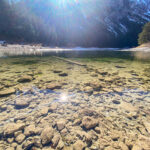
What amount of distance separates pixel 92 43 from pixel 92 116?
125 metres

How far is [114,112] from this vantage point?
12.7 ft

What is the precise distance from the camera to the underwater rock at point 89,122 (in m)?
3.13

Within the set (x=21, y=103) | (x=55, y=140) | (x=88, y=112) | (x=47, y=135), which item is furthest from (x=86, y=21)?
(x=55, y=140)

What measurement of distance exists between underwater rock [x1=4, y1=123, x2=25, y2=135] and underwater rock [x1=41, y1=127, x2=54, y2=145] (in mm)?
785

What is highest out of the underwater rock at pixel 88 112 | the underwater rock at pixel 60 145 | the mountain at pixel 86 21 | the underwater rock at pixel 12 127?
the mountain at pixel 86 21

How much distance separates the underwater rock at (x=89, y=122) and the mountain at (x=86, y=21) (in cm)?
10222

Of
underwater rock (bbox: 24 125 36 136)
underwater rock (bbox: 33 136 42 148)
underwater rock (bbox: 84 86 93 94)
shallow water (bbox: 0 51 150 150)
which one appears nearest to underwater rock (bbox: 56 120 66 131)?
shallow water (bbox: 0 51 150 150)

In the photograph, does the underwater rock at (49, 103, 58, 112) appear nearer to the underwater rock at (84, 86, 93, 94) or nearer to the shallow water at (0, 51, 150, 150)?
the shallow water at (0, 51, 150, 150)

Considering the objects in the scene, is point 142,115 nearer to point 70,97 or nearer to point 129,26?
point 70,97

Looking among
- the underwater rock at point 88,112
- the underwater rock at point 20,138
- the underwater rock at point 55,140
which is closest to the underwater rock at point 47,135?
the underwater rock at point 55,140

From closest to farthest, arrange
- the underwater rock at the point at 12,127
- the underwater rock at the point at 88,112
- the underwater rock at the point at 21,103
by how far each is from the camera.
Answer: the underwater rock at the point at 12,127, the underwater rock at the point at 88,112, the underwater rock at the point at 21,103

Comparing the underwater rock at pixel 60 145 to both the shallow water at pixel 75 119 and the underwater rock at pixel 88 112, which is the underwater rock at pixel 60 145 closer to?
the shallow water at pixel 75 119

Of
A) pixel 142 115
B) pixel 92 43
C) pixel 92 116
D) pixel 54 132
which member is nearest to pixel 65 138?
pixel 54 132

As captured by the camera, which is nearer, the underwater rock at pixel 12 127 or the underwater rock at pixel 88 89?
the underwater rock at pixel 12 127
